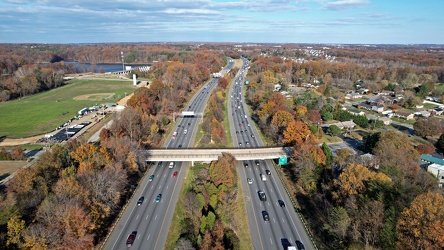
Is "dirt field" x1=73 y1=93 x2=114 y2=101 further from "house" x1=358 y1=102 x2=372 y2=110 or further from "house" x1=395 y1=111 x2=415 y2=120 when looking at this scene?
"house" x1=395 y1=111 x2=415 y2=120

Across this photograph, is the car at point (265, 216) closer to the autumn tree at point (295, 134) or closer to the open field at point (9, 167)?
Answer: the autumn tree at point (295, 134)

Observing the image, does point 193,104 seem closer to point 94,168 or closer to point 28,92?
point 94,168

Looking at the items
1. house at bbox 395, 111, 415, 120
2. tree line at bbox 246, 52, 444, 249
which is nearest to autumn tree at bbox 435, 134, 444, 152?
tree line at bbox 246, 52, 444, 249

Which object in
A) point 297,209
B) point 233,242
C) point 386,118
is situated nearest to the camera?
point 233,242

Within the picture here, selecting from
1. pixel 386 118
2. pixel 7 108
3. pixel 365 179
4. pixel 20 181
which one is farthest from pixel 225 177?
pixel 7 108

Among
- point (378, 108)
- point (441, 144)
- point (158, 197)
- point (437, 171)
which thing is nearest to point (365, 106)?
point (378, 108)

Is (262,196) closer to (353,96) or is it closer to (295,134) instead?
(295,134)

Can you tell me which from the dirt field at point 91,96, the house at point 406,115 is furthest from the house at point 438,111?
the dirt field at point 91,96
